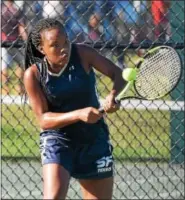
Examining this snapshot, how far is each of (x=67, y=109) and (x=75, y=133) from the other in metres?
0.14

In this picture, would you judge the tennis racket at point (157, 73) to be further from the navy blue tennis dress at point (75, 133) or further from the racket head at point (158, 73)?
the navy blue tennis dress at point (75, 133)

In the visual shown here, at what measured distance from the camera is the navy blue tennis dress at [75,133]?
416 centimetres

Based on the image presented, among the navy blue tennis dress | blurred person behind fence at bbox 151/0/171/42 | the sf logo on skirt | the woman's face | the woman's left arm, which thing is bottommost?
the sf logo on skirt

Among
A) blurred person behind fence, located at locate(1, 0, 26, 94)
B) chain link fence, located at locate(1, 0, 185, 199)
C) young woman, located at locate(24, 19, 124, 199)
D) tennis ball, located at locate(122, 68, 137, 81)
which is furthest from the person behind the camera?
blurred person behind fence, located at locate(1, 0, 26, 94)

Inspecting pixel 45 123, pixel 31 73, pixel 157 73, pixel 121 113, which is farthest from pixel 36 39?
pixel 121 113

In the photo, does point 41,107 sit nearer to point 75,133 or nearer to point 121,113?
point 75,133

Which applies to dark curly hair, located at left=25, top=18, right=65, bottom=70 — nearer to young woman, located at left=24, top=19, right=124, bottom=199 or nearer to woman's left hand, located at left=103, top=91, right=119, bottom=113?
young woman, located at left=24, top=19, right=124, bottom=199

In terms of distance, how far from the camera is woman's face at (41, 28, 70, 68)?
3.99m

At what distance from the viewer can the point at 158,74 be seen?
437cm

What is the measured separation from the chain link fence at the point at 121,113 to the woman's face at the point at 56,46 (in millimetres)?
1760

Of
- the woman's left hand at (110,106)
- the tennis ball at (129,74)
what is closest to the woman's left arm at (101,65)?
the tennis ball at (129,74)

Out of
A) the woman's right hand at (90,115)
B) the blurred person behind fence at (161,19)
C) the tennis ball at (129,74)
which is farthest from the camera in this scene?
the blurred person behind fence at (161,19)

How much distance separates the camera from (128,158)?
631 centimetres

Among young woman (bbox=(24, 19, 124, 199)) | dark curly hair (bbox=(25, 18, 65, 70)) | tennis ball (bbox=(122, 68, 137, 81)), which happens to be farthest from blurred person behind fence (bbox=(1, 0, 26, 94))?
tennis ball (bbox=(122, 68, 137, 81))
